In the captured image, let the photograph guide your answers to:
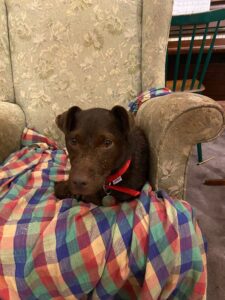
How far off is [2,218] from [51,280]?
0.29 metres

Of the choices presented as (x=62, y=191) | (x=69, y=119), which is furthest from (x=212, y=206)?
(x=69, y=119)

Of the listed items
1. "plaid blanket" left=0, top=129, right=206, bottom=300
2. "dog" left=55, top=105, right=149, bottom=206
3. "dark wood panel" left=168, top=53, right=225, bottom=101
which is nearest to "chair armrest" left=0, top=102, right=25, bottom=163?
"dog" left=55, top=105, right=149, bottom=206

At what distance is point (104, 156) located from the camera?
1049 millimetres

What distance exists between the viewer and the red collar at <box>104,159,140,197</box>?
1.14 m

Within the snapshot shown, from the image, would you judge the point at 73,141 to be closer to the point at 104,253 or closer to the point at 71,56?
the point at 104,253

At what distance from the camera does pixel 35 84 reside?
1.81 metres

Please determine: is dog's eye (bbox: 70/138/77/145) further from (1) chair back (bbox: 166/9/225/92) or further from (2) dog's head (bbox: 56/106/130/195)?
(1) chair back (bbox: 166/9/225/92)

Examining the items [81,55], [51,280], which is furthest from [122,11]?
[51,280]

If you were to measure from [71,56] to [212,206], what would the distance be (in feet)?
4.38

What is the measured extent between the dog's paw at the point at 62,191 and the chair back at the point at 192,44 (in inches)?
52.6

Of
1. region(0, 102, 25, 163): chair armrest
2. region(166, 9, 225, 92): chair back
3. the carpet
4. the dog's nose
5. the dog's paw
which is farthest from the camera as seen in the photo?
region(166, 9, 225, 92): chair back

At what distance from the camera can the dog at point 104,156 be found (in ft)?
3.28

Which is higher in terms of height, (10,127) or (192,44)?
(192,44)

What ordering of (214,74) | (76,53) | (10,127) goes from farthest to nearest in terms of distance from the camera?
1. (214,74)
2. (76,53)
3. (10,127)
